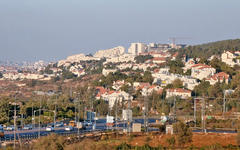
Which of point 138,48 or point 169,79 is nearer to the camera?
point 169,79

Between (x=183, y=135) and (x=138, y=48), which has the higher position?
(x=138, y=48)

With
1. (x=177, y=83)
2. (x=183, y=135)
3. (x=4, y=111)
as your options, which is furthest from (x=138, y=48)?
(x=183, y=135)

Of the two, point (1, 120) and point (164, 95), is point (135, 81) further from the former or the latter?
point (1, 120)

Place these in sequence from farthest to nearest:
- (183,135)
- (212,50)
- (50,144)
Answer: (212,50)
(183,135)
(50,144)

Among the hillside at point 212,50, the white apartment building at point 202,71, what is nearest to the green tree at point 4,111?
the white apartment building at point 202,71

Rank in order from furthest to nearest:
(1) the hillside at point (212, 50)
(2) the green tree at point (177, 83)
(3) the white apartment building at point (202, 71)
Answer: (1) the hillside at point (212, 50)
(3) the white apartment building at point (202, 71)
(2) the green tree at point (177, 83)

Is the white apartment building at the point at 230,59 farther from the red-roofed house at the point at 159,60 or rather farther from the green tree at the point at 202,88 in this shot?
the red-roofed house at the point at 159,60

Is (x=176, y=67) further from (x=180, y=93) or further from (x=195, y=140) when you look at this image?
(x=195, y=140)

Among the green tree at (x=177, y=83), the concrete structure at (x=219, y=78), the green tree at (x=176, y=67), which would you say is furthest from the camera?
the green tree at (x=176, y=67)

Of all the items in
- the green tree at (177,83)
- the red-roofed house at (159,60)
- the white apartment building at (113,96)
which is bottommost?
the white apartment building at (113,96)
